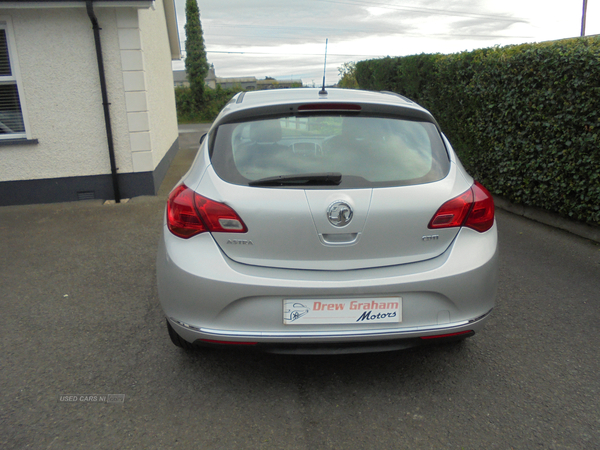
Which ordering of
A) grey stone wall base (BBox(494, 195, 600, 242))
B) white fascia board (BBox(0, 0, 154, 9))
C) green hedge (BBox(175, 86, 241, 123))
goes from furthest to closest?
green hedge (BBox(175, 86, 241, 123)), white fascia board (BBox(0, 0, 154, 9)), grey stone wall base (BBox(494, 195, 600, 242))

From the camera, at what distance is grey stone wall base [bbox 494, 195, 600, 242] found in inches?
216

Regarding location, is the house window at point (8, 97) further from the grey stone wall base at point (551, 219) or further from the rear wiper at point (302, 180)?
the grey stone wall base at point (551, 219)

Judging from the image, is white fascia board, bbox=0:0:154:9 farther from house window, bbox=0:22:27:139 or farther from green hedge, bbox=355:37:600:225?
green hedge, bbox=355:37:600:225

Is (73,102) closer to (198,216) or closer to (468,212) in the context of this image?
(198,216)

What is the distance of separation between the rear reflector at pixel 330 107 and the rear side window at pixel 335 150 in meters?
0.05

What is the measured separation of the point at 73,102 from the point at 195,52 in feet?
101

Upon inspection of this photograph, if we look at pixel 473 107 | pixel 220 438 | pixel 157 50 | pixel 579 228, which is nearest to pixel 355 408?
pixel 220 438

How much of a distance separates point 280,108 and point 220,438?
1.72 metres

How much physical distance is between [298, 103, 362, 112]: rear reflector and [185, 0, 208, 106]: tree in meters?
32.3

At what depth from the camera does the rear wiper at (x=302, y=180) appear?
2.47 meters

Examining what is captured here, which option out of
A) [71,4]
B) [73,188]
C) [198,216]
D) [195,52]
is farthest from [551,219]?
[195,52]

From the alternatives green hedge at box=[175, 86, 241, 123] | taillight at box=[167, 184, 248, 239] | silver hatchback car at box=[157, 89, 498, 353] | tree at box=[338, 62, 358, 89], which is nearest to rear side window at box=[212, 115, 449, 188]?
silver hatchback car at box=[157, 89, 498, 353]

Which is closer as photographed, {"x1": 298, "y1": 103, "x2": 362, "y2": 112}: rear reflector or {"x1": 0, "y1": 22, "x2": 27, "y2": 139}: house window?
{"x1": 298, "y1": 103, "x2": 362, "y2": 112}: rear reflector

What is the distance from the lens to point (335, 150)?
2.64 m
